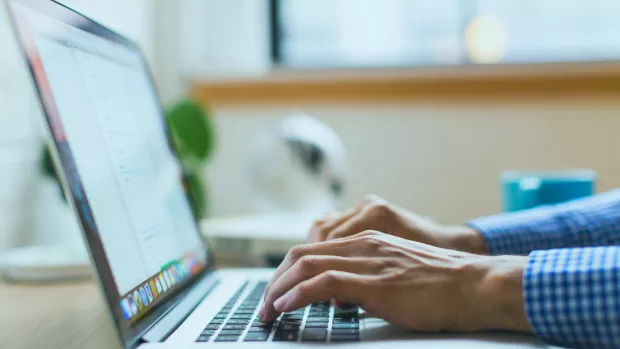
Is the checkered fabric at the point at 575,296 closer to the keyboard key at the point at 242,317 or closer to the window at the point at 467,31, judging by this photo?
the keyboard key at the point at 242,317

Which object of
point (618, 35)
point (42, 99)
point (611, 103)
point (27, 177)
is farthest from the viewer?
point (618, 35)

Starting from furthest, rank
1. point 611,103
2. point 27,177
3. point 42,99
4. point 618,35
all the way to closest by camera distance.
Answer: point 618,35 < point 611,103 < point 27,177 < point 42,99

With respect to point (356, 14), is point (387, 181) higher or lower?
lower

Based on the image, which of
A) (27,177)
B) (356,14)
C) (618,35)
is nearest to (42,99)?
(27,177)

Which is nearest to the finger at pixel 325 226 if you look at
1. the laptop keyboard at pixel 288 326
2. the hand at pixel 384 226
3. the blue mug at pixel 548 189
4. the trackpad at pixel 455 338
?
the hand at pixel 384 226

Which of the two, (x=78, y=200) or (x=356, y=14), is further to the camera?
(x=356, y=14)

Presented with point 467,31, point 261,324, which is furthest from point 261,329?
point 467,31

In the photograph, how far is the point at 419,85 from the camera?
163 cm

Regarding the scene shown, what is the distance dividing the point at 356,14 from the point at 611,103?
0.68 m

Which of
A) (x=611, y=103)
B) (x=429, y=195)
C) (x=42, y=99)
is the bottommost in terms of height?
(x=429, y=195)

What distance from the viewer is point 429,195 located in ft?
5.38

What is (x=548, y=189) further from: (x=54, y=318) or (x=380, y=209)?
(x=54, y=318)

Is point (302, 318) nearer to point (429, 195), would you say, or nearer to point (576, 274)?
point (576, 274)

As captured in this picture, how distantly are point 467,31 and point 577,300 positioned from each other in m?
1.42
